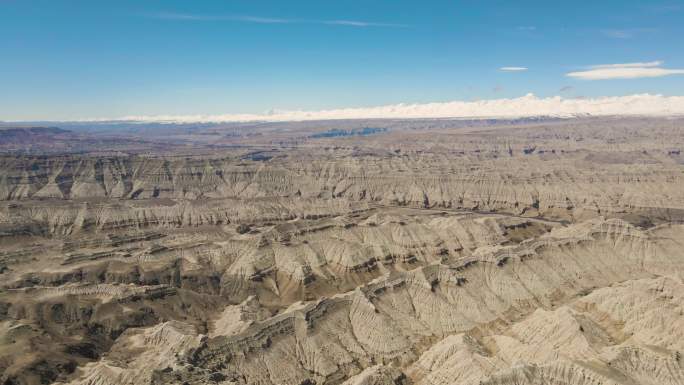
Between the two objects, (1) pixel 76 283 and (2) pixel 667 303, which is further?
(1) pixel 76 283

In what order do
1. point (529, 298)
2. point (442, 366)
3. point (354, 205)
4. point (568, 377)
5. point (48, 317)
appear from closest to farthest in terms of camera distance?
point (568, 377) → point (442, 366) → point (48, 317) → point (529, 298) → point (354, 205)

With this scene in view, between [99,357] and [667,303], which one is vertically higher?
[667,303]

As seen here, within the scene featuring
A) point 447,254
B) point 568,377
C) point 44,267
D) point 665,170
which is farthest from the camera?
point 665,170

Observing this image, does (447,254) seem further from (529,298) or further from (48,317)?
(48,317)

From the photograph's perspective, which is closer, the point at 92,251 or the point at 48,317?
the point at 48,317

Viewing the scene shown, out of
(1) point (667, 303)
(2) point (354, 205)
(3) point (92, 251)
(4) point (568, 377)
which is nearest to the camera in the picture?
(4) point (568, 377)

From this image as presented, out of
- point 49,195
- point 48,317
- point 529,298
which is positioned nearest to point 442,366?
point 529,298

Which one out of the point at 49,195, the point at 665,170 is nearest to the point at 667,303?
the point at 665,170

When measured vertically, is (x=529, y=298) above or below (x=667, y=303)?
below

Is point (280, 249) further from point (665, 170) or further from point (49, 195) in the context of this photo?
point (665, 170)
